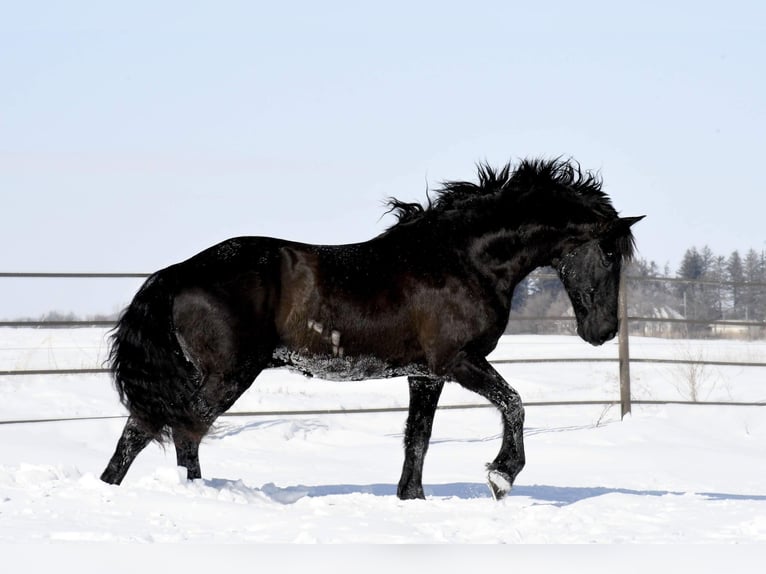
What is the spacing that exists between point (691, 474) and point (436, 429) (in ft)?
12.9

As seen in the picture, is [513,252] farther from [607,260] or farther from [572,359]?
[572,359]

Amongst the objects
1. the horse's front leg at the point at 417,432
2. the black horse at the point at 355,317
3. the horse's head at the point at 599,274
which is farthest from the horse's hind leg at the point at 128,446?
the horse's head at the point at 599,274

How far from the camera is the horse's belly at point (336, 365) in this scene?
233 inches

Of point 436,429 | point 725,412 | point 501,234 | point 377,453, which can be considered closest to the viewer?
point 501,234

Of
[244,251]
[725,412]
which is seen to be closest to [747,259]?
[725,412]

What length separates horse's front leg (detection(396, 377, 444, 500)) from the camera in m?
6.12

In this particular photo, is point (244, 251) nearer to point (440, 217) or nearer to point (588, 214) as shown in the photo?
point (440, 217)

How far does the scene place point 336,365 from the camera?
5.93 meters

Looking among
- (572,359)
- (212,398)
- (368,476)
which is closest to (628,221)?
(212,398)

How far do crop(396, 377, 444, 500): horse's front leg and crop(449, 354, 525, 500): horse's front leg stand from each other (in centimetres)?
26

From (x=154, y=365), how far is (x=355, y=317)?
3.99ft

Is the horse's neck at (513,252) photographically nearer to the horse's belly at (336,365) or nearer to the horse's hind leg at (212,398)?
the horse's belly at (336,365)

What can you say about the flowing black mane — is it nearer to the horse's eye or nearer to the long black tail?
the horse's eye

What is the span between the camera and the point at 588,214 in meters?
6.47
